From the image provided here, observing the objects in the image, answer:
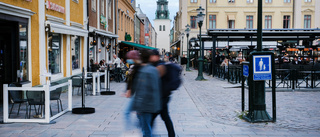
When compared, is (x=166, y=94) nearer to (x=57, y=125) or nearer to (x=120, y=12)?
(x=57, y=125)

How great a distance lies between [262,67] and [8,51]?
7592 mm

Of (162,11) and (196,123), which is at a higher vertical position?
(162,11)

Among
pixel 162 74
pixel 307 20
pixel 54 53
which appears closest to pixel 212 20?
pixel 307 20

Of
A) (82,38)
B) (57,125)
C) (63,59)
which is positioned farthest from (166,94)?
(82,38)

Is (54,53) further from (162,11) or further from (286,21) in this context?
(162,11)

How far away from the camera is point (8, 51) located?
1037 cm

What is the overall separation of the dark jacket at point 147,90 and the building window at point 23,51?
22.9ft

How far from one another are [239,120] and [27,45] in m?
7.01

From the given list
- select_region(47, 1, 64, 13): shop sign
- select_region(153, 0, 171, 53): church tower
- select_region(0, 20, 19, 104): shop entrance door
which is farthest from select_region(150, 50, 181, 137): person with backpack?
select_region(153, 0, 171, 53): church tower

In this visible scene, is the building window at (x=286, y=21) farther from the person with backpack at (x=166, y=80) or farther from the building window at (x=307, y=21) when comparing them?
the person with backpack at (x=166, y=80)

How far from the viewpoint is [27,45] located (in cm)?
1068

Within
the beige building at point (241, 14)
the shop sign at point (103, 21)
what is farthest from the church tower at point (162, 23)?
the shop sign at point (103, 21)

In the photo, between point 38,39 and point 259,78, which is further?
point 38,39

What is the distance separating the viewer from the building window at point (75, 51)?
16114mm
